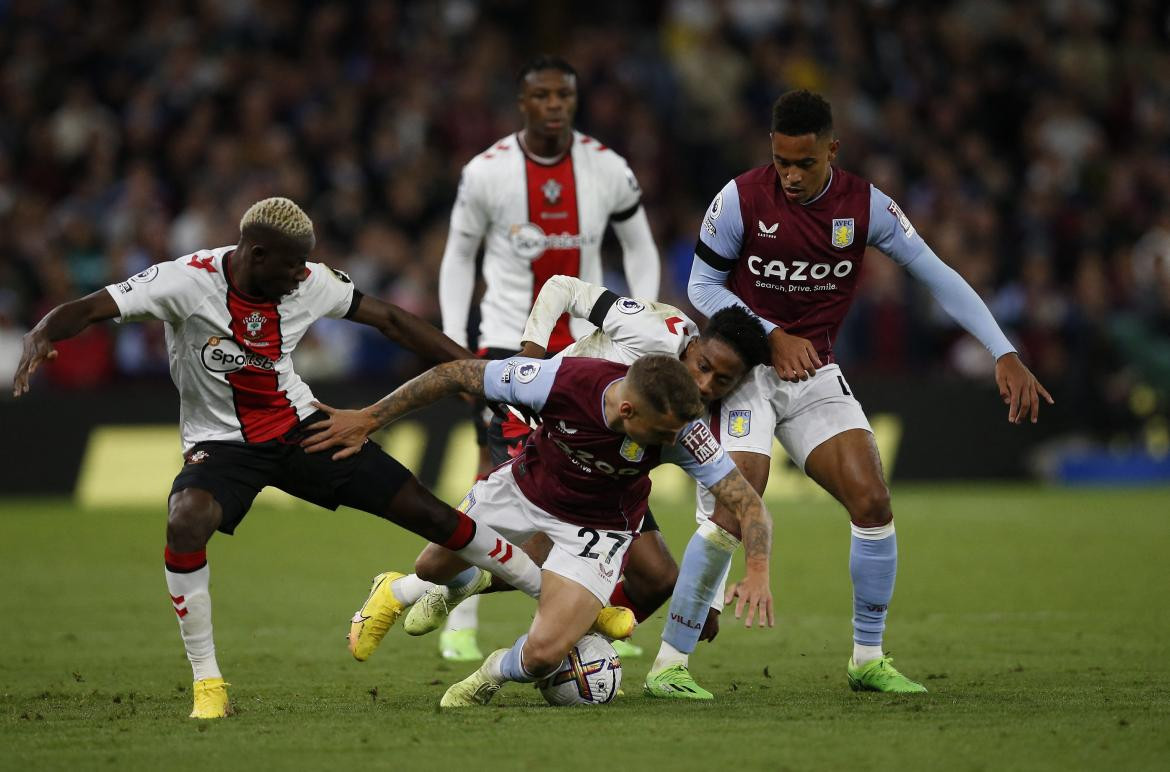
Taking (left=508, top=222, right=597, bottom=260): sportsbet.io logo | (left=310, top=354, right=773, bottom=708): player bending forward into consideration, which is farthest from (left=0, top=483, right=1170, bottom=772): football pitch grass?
(left=508, top=222, right=597, bottom=260): sportsbet.io logo

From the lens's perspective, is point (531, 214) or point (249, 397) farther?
point (531, 214)

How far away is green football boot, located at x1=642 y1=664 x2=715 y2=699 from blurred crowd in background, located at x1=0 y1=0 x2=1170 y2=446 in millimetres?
9270

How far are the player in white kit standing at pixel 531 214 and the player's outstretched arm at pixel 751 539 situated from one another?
2.37 metres

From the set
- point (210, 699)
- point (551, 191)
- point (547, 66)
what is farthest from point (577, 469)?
point (547, 66)

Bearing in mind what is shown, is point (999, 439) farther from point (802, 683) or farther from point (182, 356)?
point (182, 356)

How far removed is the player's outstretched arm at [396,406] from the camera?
6613 millimetres

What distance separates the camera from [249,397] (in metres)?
6.74

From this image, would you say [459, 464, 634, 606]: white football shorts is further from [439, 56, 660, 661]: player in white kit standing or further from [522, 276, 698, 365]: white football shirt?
[439, 56, 660, 661]: player in white kit standing

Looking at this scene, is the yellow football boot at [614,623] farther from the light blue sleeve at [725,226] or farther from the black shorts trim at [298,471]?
the light blue sleeve at [725,226]

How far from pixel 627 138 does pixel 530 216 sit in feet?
35.6

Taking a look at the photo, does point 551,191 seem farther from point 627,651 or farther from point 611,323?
point 627,651

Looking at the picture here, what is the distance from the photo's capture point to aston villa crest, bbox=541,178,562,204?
877 centimetres

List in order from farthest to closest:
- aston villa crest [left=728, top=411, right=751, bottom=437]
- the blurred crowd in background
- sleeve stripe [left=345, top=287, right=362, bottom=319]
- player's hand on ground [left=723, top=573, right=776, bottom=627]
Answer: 1. the blurred crowd in background
2. aston villa crest [left=728, top=411, right=751, bottom=437]
3. sleeve stripe [left=345, top=287, right=362, bottom=319]
4. player's hand on ground [left=723, top=573, right=776, bottom=627]

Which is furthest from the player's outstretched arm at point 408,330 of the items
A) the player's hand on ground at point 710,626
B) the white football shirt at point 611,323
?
the player's hand on ground at point 710,626
